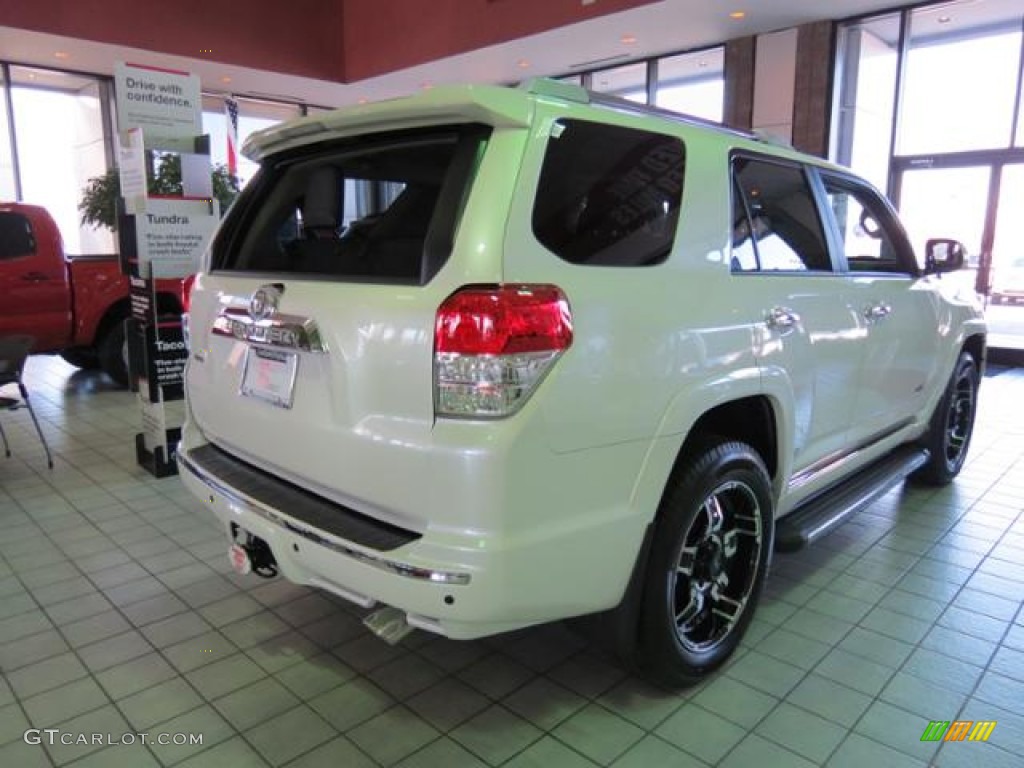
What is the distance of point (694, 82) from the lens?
1099 cm

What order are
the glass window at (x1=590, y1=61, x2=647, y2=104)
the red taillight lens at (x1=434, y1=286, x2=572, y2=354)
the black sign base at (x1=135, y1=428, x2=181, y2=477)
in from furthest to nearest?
the glass window at (x1=590, y1=61, x2=647, y2=104), the black sign base at (x1=135, y1=428, x2=181, y2=477), the red taillight lens at (x1=434, y1=286, x2=572, y2=354)

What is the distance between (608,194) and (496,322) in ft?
1.81

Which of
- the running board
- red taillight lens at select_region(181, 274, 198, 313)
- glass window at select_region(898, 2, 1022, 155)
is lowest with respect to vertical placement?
the running board

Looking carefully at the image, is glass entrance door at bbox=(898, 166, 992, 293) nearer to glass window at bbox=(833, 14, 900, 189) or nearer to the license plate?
glass window at bbox=(833, 14, 900, 189)

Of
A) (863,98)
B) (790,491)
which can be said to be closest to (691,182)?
(790,491)

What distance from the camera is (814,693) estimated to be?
92.8 inches

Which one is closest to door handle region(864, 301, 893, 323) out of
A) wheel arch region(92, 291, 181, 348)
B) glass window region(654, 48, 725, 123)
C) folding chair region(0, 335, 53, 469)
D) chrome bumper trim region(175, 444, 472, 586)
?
chrome bumper trim region(175, 444, 472, 586)

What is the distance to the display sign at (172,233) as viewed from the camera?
14.3 feet

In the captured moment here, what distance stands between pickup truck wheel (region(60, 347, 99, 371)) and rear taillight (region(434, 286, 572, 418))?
22.6ft

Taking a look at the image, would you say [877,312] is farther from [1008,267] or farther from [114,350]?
[1008,267]

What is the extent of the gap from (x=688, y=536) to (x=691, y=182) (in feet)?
3.45

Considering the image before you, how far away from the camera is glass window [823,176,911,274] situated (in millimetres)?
3295

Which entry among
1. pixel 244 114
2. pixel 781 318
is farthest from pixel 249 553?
pixel 244 114

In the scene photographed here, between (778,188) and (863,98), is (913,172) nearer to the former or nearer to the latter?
(863,98)
